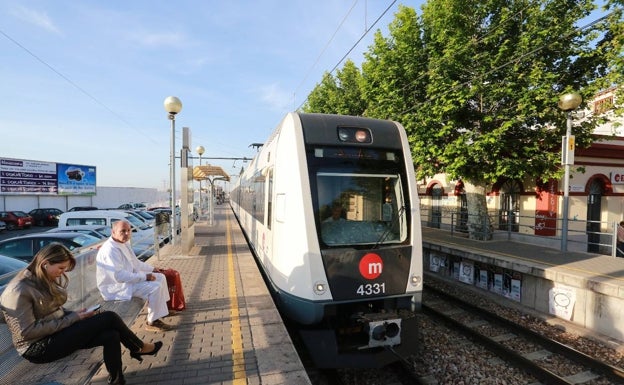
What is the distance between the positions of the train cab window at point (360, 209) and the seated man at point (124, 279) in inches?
94.4

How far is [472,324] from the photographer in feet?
22.8

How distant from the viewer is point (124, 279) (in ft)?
15.0

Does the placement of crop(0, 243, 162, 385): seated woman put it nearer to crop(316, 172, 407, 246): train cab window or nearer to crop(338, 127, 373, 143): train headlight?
crop(316, 172, 407, 246): train cab window

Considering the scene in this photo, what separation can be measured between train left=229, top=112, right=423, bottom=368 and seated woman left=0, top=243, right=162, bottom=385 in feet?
6.74

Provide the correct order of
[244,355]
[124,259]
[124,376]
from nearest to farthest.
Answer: [124,376] < [244,355] < [124,259]

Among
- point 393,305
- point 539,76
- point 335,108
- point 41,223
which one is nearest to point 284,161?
point 393,305

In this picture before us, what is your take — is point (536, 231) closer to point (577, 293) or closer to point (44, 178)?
point (577, 293)

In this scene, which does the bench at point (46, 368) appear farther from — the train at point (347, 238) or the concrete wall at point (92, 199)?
the concrete wall at point (92, 199)

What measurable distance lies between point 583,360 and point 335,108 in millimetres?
17593

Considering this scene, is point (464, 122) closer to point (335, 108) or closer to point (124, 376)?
point (335, 108)

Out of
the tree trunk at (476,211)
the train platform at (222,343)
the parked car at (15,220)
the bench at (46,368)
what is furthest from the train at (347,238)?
the parked car at (15,220)

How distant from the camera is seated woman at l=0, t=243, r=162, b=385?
9.48 ft

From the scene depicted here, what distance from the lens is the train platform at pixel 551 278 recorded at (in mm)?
6480

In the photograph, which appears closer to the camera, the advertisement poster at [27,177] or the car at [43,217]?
the car at [43,217]
